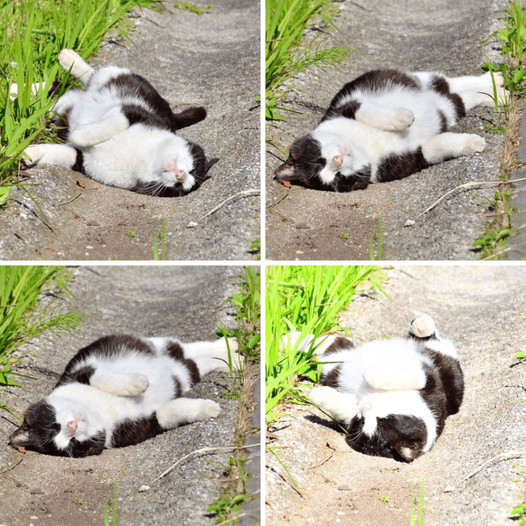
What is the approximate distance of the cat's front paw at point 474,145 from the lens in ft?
14.7

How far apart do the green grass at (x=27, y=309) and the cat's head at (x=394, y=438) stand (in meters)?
2.00

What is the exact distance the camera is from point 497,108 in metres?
4.96

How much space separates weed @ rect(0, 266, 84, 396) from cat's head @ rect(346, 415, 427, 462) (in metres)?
2.02

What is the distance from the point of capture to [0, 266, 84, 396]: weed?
452 centimetres

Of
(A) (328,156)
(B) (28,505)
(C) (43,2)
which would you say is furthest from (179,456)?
(C) (43,2)

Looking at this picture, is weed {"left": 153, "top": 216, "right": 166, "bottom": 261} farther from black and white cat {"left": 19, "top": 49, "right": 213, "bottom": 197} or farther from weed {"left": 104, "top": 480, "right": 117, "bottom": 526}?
weed {"left": 104, "top": 480, "right": 117, "bottom": 526}

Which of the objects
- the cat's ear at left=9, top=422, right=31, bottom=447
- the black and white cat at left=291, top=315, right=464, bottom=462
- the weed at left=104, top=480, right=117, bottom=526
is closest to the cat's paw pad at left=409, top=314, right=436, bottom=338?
the black and white cat at left=291, top=315, right=464, bottom=462

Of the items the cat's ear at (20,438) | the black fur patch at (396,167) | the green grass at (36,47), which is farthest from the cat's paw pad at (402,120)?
the cat's ear at (20,438)

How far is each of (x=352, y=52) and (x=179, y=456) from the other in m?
3.57

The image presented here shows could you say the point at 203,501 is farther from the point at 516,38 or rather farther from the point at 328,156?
the point at 516,38

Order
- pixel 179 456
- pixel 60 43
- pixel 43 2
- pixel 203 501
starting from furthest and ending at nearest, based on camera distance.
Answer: pixel 43 2 → pixel 60 43 → pixel 179 456 → pixel 203 501

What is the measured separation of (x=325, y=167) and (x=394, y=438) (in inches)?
67.2

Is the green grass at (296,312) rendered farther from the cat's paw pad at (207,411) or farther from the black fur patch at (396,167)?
the black fur patch at (396,167)

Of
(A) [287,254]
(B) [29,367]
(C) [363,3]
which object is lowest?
(B) [29,367]
